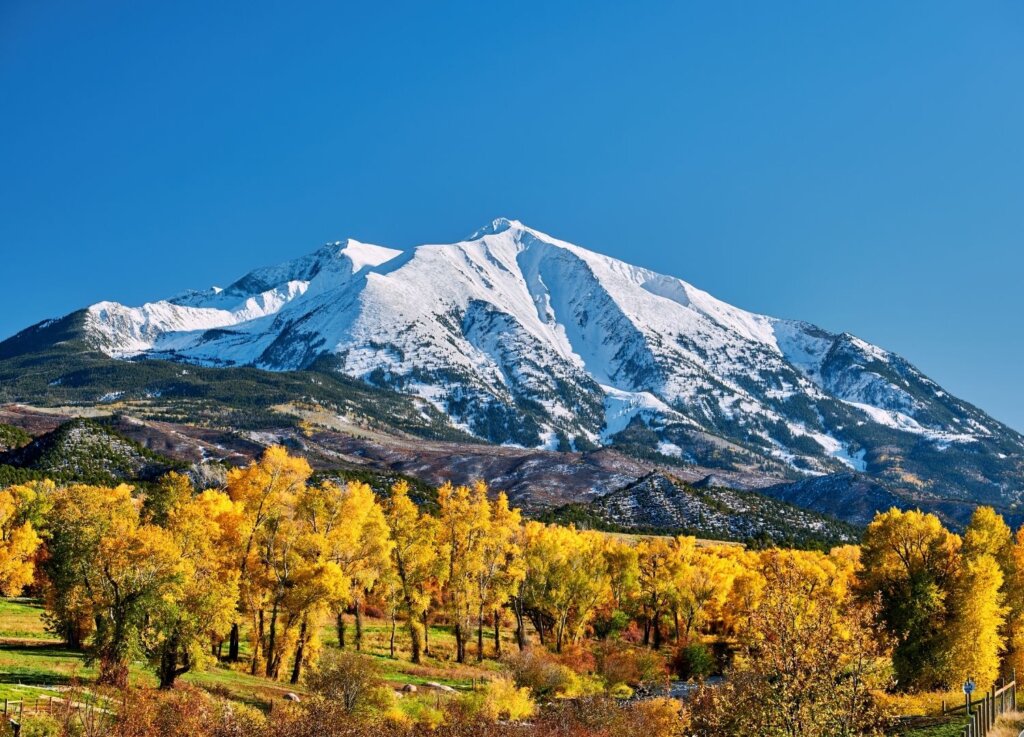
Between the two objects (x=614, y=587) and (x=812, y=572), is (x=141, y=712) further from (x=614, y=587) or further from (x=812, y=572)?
(x=614, y=587)

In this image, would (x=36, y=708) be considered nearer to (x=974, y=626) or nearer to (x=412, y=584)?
(x=412, y=584)

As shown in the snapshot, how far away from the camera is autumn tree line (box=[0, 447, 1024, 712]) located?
104 ft

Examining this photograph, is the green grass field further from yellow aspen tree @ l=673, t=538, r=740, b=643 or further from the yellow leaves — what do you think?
yellow aspen tree @ l=673, t=538, r=740, b=643

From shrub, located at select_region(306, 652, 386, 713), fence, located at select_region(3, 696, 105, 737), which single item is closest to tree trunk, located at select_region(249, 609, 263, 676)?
shrub, located at select_region(306, 652, 386, 713)

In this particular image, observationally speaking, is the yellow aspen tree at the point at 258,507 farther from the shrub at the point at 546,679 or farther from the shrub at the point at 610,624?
the shrub at the point at 610,624

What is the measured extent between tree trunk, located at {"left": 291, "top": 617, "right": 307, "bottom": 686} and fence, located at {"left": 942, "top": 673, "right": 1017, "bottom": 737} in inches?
1634

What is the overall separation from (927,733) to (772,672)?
81.9ft

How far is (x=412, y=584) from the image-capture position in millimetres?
69750

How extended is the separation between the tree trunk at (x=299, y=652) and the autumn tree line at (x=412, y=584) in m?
0.18

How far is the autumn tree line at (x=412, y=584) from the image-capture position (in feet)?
104

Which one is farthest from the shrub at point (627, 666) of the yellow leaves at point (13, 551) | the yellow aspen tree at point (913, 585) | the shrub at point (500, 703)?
the yellow leaves at point (13, 551)

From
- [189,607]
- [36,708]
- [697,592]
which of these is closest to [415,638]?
[189,607]

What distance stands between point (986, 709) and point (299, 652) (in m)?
45.0

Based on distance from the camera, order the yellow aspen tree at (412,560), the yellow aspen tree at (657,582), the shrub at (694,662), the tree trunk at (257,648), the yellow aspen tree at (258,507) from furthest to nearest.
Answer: the yellow aspen tree at (657,582), the shrub at (694,662), the yellow aspen tree at (412,560), the tree trunk at (257,648), the yellow aspen tree at (258,507)
